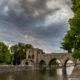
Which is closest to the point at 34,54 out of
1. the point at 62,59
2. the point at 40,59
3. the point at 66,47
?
the point at 40,59

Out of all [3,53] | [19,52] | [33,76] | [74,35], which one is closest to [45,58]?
[19,52]

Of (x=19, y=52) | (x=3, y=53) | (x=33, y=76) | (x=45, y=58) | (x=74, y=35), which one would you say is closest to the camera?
(x=74, y=35)

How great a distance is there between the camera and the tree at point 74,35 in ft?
75.3

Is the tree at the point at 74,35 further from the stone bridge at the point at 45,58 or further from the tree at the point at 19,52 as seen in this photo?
the tree at the point at 19,52

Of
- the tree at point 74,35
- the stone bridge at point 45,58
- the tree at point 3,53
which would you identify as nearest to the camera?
the tree at point 74,35

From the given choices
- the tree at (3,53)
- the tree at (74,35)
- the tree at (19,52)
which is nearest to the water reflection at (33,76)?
the tree at (74,35)

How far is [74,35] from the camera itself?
80.7 ft

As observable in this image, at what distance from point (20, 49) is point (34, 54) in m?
16.7

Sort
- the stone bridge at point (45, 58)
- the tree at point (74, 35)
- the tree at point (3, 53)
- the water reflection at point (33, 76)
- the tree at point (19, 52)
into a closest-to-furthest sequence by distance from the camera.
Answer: the tree at point (74, 35)
the water reflection at point (33, 76)
the tree at point (3, 53)
the stone bridge at point (45, 58)
the tree at point (19, 52)

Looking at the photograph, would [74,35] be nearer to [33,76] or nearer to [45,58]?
[33,76]

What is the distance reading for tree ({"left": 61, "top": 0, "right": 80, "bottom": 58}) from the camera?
2295cm

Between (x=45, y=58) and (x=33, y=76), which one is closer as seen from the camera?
(x=33, y=76)

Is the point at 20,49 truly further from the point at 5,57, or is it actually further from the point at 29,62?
the point at 5,57

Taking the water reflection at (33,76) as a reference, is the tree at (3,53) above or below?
above
